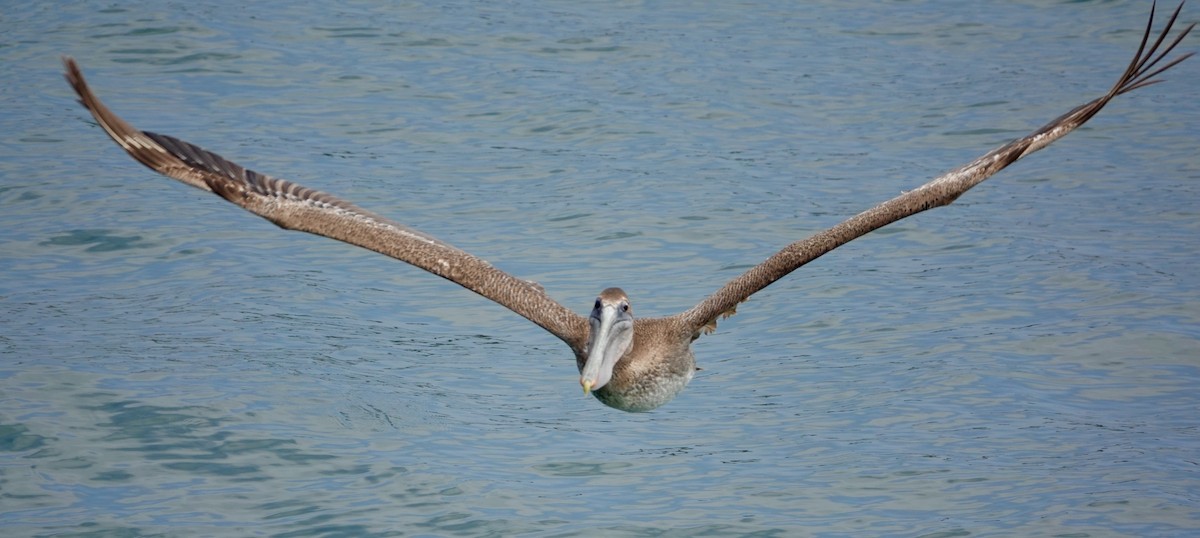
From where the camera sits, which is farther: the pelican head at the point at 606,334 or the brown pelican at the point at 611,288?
the brown pelican at the point at 611,288

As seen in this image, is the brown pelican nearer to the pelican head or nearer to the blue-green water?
the pelican head

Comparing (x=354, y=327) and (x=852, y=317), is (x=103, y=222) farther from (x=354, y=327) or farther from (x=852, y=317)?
(x=852, y=317)

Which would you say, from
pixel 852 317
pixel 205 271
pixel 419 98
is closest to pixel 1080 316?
pixel 852 317

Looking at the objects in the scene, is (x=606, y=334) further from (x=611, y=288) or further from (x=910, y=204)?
(x=910, y=204)

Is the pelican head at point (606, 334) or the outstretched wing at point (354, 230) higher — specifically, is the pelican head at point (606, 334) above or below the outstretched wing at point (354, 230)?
below

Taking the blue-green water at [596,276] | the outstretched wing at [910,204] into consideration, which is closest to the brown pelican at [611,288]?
the outstretched wing at [910,204]

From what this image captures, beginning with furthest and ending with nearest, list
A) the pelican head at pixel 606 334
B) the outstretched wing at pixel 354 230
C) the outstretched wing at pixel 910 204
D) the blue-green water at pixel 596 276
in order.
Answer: the blue-green water at pixel 596 276 < the outstretched wing at pixel 354 230 < the outstretched wing at pixel 910 204 < the pelican head at pixel 606 334

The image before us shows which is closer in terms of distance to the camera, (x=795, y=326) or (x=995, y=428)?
(x=995, y=428)

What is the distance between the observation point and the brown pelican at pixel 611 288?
9344 millimetres

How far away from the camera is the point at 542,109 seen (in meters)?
21.4

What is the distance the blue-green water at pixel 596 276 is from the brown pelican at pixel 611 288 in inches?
61.7

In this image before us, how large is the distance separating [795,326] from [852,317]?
1.91 ft

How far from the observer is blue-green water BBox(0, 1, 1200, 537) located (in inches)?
456

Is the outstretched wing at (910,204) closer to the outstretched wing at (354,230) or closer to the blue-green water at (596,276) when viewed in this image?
the outstretched wing at (354,230)
